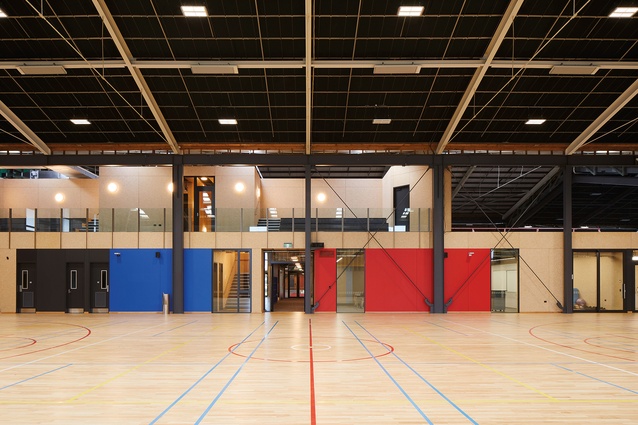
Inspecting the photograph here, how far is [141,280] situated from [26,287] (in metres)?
6.05

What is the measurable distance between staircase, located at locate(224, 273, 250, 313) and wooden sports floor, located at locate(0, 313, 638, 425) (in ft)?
22.5

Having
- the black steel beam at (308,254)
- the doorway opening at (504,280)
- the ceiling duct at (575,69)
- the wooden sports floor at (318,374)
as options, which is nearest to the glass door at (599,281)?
the doorway opening at (504,280)

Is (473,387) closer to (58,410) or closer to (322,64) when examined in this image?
(58,410)

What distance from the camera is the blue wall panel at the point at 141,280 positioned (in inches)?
1147

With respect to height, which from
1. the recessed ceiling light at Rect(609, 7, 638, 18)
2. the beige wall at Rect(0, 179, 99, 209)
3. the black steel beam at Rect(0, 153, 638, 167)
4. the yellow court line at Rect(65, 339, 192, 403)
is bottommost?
the yellow court line at Rect(65, 339, 192, 403)

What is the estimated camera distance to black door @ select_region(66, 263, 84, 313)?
1164 inches

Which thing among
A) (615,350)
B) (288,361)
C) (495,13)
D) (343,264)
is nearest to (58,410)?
(288,361)

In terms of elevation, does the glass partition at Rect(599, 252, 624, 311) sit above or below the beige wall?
below

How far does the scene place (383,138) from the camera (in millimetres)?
27938

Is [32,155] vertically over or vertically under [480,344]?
over

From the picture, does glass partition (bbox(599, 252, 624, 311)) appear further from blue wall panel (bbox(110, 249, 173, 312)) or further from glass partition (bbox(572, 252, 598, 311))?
blue wall panel (bbox(110, 249, 173, 312))

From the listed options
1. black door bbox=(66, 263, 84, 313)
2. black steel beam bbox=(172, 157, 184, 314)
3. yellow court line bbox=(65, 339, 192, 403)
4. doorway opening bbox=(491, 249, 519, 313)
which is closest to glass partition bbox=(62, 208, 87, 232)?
black door bbox=(66, 263, 84, 313)

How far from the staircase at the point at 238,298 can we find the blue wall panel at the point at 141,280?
2.97 meters

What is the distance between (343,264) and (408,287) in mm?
3499
